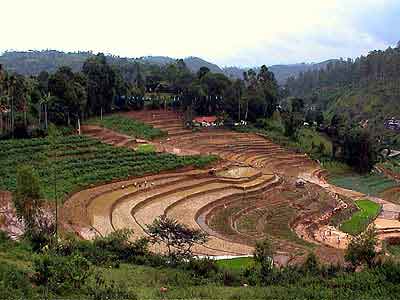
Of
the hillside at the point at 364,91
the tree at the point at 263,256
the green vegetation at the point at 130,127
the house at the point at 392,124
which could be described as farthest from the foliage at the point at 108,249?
the house at the point at 392,124

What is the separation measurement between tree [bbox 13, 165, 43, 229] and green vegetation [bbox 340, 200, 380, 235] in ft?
60.3

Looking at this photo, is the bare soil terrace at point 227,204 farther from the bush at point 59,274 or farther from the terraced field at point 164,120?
the bush at point 59,274

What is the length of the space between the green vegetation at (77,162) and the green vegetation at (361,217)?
11.8 metres

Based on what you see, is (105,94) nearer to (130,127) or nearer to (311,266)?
(130,127)

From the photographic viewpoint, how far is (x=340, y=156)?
5253cm

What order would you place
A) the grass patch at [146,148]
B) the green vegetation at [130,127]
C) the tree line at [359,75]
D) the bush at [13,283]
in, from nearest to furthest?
the bush at [13,283] < the grass patch at [146,148] < the green vegetation at [130,127] < the tree line at [359,75]

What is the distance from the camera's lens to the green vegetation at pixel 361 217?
30.1m

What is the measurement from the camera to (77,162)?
3259cm

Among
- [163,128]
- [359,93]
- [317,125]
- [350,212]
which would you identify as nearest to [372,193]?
[350,212]

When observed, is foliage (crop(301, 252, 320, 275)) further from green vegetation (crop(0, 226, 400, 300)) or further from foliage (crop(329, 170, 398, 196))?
foliage (crop(329, 170, 398, 196))

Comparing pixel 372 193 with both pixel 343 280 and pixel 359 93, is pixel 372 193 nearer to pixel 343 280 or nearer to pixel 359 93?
pixel 343 280

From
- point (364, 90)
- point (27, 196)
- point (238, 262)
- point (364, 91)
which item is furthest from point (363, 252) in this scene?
point (364, 90)

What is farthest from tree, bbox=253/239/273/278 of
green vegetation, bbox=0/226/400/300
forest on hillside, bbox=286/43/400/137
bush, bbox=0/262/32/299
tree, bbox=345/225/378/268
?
forest on hillside, bbox=286/43/400/137

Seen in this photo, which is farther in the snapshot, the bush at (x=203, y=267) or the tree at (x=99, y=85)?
the tree at (x=99, y=85)
